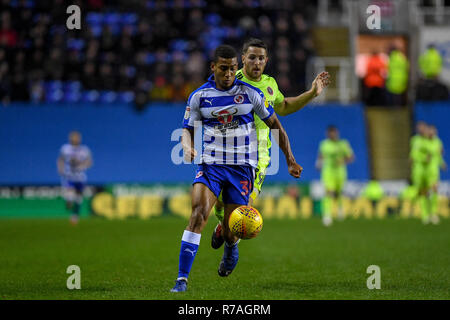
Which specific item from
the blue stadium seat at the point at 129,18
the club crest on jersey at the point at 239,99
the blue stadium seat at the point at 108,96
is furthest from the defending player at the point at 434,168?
the club crest on jersey at the point at 239,99

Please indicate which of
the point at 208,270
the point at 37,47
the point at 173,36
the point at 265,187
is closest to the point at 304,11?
the point at 173,36

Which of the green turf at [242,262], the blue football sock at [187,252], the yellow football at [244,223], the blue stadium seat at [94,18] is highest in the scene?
the blue stadium seat at [94,18]

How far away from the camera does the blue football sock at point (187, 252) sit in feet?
23.3

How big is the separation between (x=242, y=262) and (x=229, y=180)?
2922 mm

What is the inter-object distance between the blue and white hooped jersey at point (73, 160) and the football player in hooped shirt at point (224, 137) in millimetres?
12452

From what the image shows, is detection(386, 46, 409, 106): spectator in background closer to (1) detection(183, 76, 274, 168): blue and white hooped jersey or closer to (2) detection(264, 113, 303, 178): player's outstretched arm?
(2) detection(264, 113, 303, 178): player's outstretched arm

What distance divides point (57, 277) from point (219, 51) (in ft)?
10.6

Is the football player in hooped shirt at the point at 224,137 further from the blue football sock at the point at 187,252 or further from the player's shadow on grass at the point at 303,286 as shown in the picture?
the player's shadow on grass at the point at 303,286

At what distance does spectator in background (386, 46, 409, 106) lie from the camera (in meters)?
24.4

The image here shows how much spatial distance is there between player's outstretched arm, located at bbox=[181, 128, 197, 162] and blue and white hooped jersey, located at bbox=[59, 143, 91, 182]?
501 inches

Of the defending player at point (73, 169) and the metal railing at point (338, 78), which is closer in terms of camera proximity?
the defending player at point (73, 169)

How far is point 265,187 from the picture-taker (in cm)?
2189

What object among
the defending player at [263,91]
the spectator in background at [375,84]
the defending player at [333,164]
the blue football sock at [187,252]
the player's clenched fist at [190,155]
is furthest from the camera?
the spectator in background at [375,84]

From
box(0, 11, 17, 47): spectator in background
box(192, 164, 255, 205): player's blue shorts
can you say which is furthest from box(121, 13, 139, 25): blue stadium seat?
box(192, 164, 255, 205): player's blue shorts
